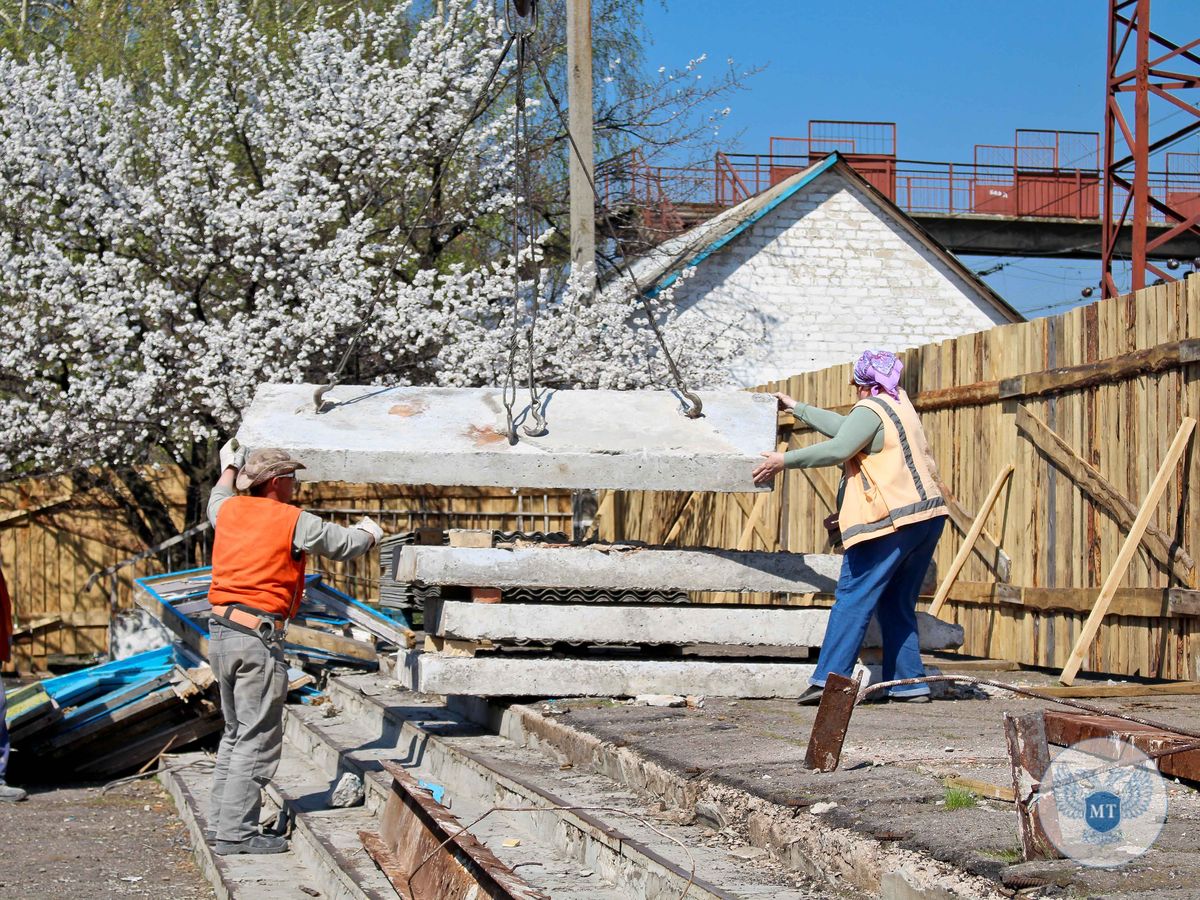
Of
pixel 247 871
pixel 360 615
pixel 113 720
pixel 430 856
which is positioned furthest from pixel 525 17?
pixel 360 615

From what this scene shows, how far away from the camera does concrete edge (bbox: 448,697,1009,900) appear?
318cm

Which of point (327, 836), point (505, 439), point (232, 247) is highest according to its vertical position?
point (232, 247)

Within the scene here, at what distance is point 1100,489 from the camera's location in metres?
7.88

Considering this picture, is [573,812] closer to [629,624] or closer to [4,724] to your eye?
[629,624]

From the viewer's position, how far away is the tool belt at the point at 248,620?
5945 millimetres

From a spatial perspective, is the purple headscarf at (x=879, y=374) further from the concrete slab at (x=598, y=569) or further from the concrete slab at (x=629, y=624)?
the concrete slab at (x=629, y=624)

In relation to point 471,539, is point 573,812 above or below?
below

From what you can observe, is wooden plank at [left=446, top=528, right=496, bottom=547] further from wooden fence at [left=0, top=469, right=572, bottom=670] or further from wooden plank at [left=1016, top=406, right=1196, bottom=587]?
wooden fence at [left=0, top=469, right=572, bottom=670]

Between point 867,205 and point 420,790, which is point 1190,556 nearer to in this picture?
point 420,790

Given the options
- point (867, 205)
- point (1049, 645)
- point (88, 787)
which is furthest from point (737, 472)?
point (867, 205)

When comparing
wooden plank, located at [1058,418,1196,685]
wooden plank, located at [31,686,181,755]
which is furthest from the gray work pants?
wooden plank, located at [1058,418,1196,685]

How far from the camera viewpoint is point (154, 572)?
52.6 ft

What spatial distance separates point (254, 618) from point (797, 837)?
2964mm

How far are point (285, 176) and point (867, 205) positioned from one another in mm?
10725
